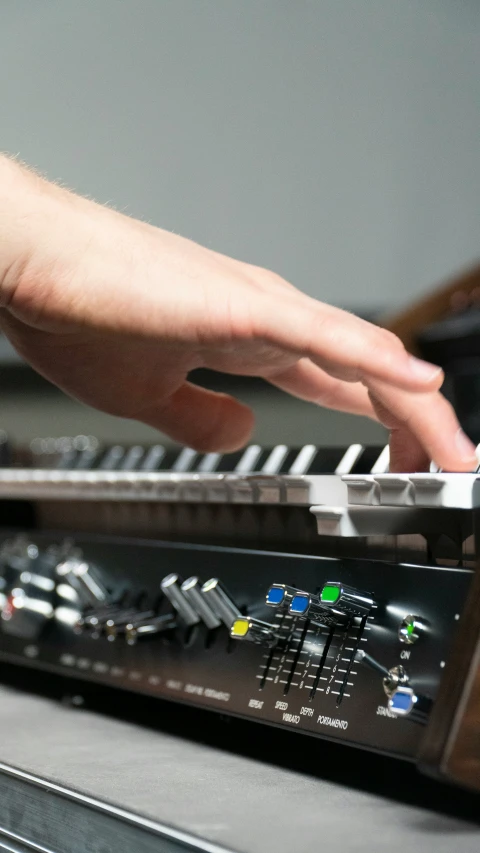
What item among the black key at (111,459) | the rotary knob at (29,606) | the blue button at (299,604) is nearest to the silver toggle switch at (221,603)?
the blue button at (299,604)

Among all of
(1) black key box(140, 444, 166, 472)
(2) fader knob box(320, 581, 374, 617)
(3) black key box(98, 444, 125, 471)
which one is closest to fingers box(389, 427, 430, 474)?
(2) fader knob box(320, 581, 374, 617)

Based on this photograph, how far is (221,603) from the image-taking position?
76 cm

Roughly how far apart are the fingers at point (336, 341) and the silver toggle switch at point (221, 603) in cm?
22

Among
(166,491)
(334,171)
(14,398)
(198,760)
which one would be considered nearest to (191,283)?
(166,491)

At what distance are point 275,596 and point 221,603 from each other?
4.0 inches

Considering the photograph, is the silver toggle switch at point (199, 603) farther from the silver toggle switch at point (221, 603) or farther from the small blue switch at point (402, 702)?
the small blue switch at point (402, 702)

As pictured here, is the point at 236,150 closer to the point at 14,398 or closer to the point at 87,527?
the point at 87,527

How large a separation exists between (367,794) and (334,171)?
2.53 ft

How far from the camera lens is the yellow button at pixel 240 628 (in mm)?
704

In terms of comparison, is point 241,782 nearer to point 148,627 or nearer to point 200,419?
point 148,627

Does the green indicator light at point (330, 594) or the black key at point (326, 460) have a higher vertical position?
the black key at point (326, 460)

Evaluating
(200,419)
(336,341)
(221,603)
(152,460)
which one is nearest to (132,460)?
(152,460)

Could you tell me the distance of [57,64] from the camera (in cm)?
134

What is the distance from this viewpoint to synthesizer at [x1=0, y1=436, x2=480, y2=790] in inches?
23.4
